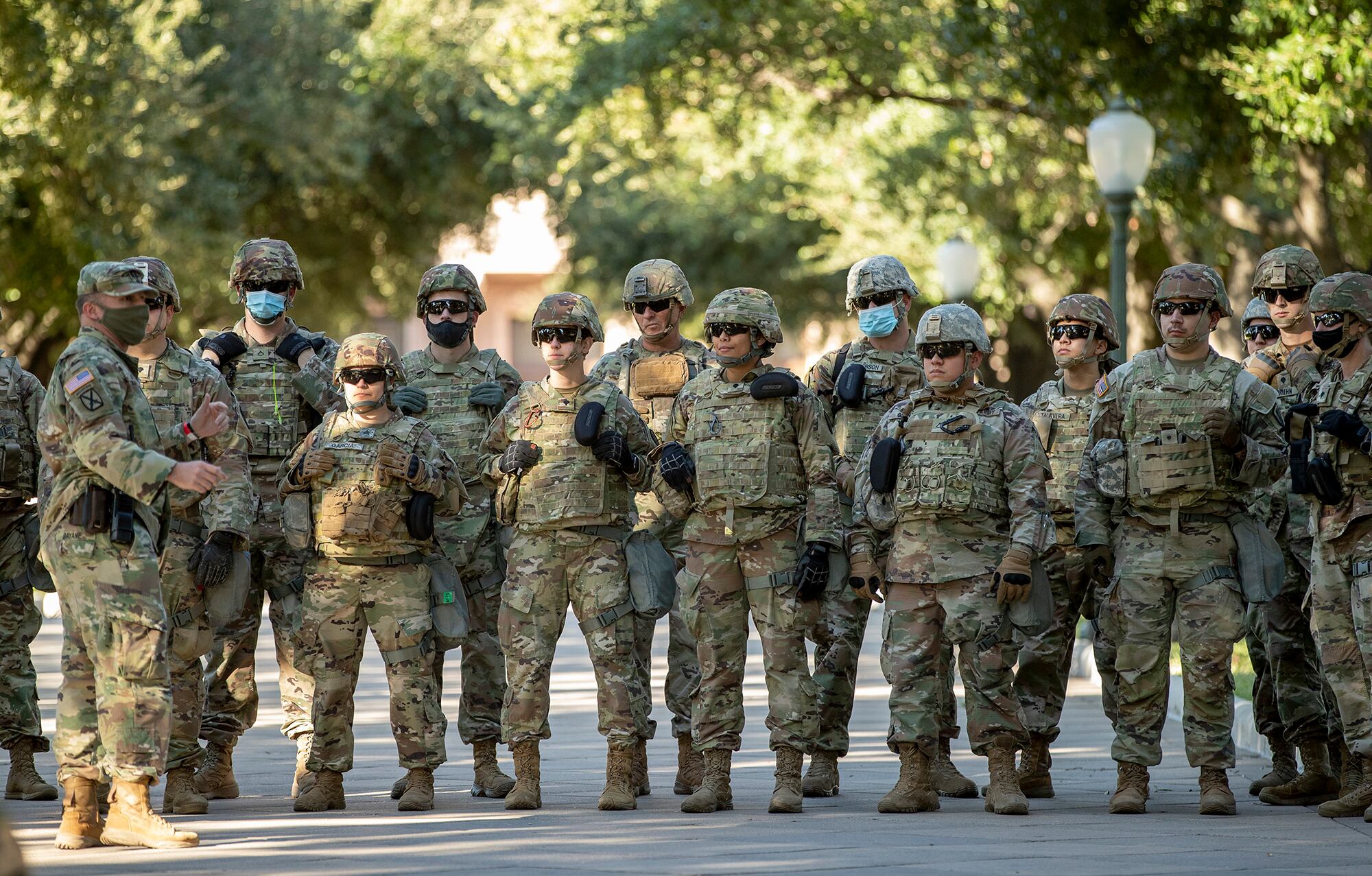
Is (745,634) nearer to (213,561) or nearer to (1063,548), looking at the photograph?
(1063,548)

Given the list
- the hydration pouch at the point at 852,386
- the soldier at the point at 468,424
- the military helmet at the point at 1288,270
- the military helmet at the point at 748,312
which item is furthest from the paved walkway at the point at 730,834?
the military helmet at the point at 1288,270

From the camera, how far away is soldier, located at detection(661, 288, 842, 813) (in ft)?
28.9

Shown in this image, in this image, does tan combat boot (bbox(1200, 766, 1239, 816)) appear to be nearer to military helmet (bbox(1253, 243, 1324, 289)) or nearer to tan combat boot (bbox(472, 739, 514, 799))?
military helmet (bbox(1253, 243, 1324, 289))

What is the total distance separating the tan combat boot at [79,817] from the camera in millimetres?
7723

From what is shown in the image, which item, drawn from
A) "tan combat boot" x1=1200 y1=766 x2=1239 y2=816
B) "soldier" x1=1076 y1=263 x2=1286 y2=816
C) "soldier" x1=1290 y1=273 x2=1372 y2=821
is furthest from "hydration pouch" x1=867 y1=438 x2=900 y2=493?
"tan combat boot" x1=1200 y1=766 x2=1239 y2=816

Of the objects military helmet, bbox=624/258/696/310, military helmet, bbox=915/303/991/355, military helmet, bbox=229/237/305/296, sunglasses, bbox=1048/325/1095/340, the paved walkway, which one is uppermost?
military helmet, bbox=229/237/305/296

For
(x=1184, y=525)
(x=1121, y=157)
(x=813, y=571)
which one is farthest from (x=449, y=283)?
(x=1121, y=157)

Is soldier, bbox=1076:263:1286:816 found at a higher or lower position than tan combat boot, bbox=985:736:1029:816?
higher

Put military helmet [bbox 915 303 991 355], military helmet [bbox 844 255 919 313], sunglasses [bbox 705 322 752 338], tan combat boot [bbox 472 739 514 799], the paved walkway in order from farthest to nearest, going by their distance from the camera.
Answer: military helmet [bbox 844 255 919 313]
tan combat boot [bbox 472 739 514 799]
sunglasses [bbox 705 322 752 338]
military helmet [bbox 915 303 991 355]
the paved walkway

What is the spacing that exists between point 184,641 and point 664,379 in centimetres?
278

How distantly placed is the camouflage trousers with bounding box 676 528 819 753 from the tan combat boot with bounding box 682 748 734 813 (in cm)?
6

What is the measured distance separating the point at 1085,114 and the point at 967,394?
38.5ft

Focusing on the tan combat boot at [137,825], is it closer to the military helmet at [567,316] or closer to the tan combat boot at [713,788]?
the tan combat boot at [713,788]

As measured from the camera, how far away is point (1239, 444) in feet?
28.8
